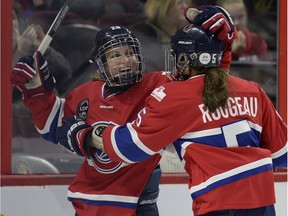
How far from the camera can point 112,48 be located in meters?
2.64

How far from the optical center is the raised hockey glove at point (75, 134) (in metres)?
2.53

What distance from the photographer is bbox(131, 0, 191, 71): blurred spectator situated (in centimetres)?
348

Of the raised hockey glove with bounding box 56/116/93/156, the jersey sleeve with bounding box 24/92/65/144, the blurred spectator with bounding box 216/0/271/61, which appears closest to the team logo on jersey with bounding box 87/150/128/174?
the raised hockey glove with bounding box 56/116/93/156

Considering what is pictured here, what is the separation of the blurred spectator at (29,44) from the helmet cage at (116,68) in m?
0.69

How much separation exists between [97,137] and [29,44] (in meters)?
0.94

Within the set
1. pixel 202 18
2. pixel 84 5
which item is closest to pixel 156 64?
pixel 84 5

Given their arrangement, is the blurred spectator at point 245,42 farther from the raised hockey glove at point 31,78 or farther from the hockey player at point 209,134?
the hockey player at point 209,134

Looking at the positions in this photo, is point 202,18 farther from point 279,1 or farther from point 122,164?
point 279,1

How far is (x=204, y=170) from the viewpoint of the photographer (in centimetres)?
233

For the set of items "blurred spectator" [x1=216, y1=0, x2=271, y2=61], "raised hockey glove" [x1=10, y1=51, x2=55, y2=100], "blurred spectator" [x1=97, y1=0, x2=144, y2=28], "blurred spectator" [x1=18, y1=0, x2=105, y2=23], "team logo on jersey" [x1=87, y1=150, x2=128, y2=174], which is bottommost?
"team logo on jersey" [x1=87, y1=150, x2=128, y2=174]

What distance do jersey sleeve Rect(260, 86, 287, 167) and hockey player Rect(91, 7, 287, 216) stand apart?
63 mm

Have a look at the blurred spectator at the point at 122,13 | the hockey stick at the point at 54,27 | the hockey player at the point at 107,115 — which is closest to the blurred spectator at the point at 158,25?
the blurred spectator at the point at 122,13

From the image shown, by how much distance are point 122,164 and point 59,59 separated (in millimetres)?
862

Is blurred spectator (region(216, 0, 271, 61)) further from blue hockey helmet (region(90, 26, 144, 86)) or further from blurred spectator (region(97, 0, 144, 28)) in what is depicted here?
blue hockey helmet (region(90, 26, 144, 86))
